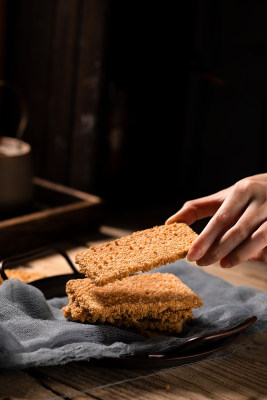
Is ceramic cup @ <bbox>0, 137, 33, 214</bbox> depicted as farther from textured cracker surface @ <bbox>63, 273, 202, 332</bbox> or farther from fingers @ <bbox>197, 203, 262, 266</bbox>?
fingers @ <bbox>197, 203, 262, 266</bbox>

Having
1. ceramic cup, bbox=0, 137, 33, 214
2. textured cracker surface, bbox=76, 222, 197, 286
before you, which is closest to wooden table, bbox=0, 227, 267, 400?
textured cracker surface, bbox=76, 222, 197, 286

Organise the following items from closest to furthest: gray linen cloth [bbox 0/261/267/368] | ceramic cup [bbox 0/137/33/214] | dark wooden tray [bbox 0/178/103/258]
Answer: gray linen cloth [bbox 0/261/267/368] → dark wooden tray [bbox 0/178/103/258] → ceramic cup [bbox 0/137/33/214]

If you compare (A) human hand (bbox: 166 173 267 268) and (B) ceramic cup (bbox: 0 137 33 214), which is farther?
(B) ceramic cup (bbox: 0 137 33 214)

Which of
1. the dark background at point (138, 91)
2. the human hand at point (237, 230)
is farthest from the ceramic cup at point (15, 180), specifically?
the human hand at point (237, 230)

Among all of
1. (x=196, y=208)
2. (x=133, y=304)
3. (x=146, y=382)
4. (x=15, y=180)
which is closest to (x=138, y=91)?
(x=15, y=180)

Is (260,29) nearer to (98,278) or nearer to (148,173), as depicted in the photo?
(148,173)

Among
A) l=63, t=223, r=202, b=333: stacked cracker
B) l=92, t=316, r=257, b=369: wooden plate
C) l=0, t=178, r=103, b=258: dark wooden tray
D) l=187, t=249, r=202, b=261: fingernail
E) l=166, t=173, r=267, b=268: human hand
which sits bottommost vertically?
l=0, t=178, r=103, b=258: dark wooden tray

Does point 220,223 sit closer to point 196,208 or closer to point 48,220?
point 196,208
